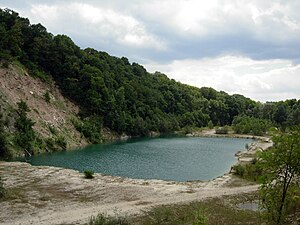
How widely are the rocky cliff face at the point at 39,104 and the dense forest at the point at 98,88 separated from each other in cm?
284

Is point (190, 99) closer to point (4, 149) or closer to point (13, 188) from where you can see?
point (4, 149)

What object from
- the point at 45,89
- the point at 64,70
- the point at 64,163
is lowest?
the point at 64,163

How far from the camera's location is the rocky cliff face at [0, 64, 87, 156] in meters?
69.6

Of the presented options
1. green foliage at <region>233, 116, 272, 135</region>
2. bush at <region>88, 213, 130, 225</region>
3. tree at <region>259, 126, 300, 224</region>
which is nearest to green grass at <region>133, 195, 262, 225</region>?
bush at <region>88, 213, 130, 225</region>

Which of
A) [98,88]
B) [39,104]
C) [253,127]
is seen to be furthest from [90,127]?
[253,127]

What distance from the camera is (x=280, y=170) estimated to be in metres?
16.5

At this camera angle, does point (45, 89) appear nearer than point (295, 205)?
No

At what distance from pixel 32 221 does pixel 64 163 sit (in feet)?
106

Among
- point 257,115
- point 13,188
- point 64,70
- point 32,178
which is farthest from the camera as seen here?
point 257,115

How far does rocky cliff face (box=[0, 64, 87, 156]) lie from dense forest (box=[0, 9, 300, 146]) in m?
2.84

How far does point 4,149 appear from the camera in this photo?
55594mm

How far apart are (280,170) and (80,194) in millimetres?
19052

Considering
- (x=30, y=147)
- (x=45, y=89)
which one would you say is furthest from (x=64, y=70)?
(x=30, y=147)

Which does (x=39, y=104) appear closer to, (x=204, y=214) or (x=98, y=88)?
(x=98, y=88)
